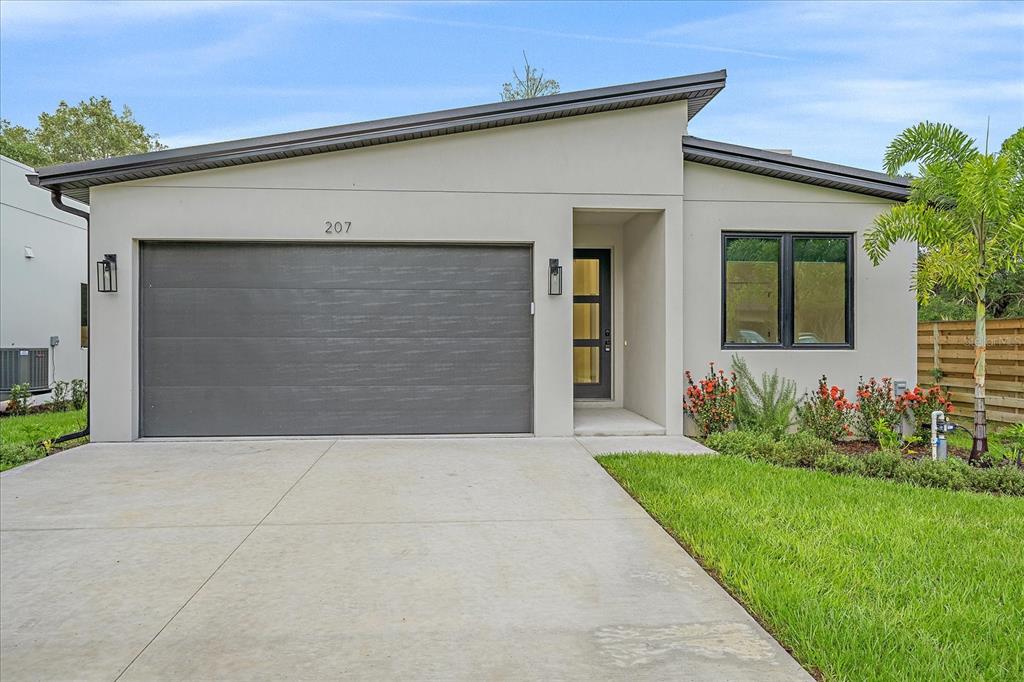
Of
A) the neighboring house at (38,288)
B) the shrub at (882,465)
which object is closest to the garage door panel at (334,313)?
the shrub at (882,465)

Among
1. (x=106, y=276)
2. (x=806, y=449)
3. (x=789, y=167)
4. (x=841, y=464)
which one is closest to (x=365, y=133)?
(x=106, y=276)

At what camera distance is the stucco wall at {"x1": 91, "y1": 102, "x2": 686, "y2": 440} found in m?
7.95

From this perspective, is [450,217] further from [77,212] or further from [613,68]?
[613,68]

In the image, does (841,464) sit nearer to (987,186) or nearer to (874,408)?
(874,408)

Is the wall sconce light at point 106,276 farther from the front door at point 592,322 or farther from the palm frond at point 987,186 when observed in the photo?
the palm frond at point 987,186

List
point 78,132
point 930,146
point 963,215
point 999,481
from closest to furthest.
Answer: point 999,481 < point 963,215 < point 930,146 < point 78,132

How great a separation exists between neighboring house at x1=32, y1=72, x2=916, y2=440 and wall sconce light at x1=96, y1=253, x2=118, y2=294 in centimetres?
10

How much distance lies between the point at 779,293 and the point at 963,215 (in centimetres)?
227

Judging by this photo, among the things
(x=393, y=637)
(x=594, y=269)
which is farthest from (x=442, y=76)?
(x=393, y=637)

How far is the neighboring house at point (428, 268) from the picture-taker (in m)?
7.98

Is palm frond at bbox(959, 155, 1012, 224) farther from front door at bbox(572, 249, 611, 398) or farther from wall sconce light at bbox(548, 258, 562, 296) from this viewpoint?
front door at bbox(572, 249, 611, 398)

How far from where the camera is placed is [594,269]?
10.5 meters

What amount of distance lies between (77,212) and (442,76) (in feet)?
58.2

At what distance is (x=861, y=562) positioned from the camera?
149 inches
